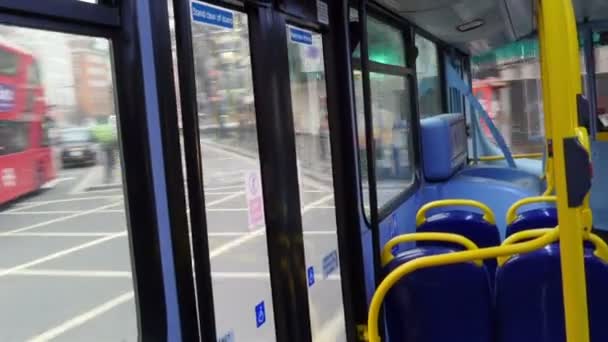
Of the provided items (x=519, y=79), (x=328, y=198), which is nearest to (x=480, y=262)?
(x=328, y=198)

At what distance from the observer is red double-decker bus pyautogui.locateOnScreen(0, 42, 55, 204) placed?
1453 millimetres

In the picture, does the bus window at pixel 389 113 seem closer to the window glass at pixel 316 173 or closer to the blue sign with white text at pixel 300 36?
the window glass at pixel 316 173

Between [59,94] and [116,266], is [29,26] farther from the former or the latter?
[116,266]

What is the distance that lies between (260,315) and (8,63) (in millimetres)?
1406

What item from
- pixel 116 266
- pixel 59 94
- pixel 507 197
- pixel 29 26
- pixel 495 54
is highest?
pixel 495 54

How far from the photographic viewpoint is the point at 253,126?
8.00 ft

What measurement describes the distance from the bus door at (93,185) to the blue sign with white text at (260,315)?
62 cm

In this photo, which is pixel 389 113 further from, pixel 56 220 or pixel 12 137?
pixel 12 137

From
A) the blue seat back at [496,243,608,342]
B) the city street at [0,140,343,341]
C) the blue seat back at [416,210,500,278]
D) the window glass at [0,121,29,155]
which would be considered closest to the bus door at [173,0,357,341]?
the city street at [0,140,343,341]

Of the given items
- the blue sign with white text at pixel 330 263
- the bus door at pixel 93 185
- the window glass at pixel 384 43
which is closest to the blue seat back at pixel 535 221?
the blue sign with white text at pixel 330 263

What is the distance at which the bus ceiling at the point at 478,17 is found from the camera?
174 inches

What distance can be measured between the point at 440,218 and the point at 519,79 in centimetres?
492

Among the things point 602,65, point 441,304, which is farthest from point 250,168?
point 602,65

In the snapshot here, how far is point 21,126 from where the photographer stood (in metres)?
1.50
